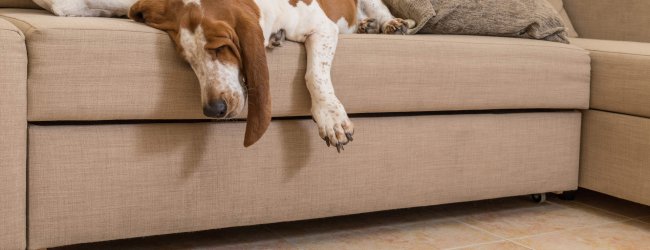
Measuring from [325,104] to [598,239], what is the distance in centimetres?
98

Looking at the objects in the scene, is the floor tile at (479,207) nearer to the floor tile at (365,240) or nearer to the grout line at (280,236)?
the floor tile at (365,240)

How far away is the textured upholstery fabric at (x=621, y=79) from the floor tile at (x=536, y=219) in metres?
0.37

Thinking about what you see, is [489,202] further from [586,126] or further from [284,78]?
[284,78]

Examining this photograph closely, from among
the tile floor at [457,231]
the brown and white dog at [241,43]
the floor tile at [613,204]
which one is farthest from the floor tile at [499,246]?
the floor tile at [613,204]

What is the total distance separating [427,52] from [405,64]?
91 millimetres

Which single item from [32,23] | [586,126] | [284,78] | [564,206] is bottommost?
[564,206]

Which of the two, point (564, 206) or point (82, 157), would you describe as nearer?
point (82, 157)

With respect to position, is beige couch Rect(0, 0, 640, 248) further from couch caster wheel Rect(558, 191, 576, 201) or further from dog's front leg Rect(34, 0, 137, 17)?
couch caster wheel Rect(558, 191, 576, 201)

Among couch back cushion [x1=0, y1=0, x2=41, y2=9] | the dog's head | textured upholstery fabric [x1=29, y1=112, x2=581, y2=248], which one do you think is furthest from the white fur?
couch back cushion [x1=0, y1=0, x2=41, y2=9]

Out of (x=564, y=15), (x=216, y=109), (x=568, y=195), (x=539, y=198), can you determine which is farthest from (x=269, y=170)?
(x=564, y=15)

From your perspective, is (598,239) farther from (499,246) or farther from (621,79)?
(621,79)

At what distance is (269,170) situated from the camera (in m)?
1.83

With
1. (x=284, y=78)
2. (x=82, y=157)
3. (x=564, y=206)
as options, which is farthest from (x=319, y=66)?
(x=564, y=206)

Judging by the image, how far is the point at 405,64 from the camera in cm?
201
